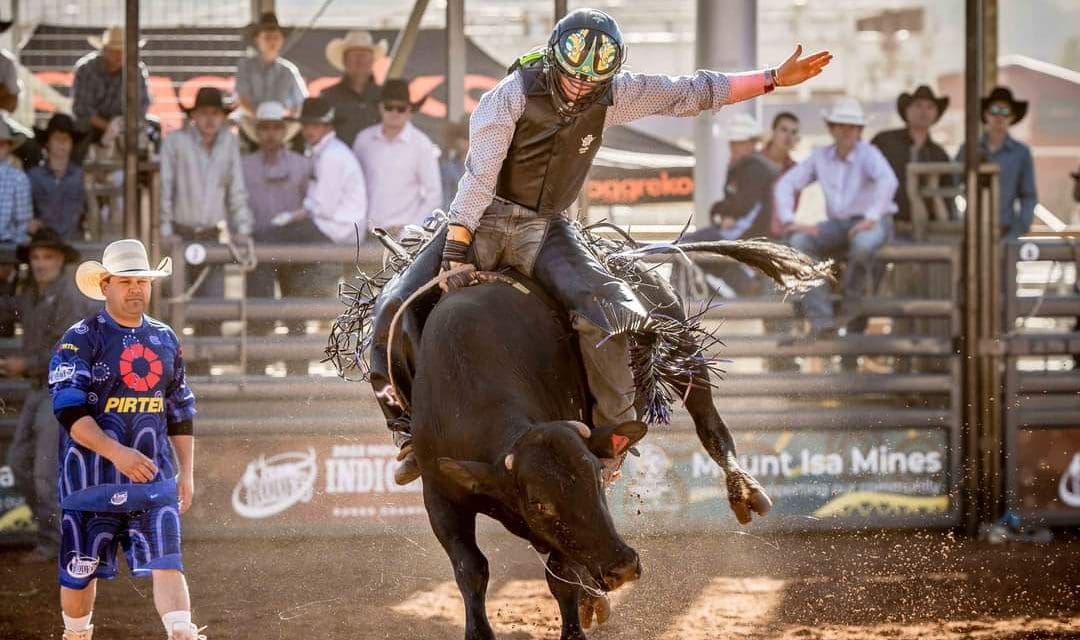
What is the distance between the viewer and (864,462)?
10336 millimetres

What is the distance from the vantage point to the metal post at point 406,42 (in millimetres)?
11008

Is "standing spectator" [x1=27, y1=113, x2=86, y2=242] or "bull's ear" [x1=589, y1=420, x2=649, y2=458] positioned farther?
"standing spectator" [x1=27, y1=113, x2=86, y2=242]

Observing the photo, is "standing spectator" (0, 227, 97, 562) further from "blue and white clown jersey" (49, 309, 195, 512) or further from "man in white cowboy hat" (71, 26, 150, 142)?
"blue and white clown jersey" (49, 309, 195, 512)

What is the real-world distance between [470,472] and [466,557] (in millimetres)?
704

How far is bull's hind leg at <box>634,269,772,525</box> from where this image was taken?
6.43m

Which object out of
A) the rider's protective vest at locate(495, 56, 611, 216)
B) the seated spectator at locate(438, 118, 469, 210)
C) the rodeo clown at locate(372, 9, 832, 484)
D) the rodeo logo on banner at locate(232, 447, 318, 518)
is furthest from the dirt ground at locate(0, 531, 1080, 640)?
the seated spectator at locate(438, 118, 469, 210)

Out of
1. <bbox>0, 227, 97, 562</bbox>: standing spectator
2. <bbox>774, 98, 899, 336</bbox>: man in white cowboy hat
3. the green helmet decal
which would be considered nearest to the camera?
the green helmet decal

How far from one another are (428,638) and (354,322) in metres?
1.66

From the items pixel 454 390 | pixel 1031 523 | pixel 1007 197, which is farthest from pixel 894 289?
pixel 454 390

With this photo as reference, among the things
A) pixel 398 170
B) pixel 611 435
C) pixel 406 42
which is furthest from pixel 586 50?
pixel 406 42

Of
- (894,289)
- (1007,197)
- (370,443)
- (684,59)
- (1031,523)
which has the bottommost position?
(1031,523)

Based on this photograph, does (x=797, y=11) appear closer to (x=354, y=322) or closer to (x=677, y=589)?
(x=677, y=589)

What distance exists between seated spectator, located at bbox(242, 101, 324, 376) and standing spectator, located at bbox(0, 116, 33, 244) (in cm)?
146

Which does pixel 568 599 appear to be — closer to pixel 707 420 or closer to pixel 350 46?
pixel 707 420
